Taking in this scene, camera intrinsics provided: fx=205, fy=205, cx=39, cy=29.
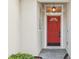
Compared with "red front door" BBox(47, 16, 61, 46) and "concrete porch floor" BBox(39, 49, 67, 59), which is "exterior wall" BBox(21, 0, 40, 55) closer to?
"concrete porch floor" BBox(39, 49, 67, 59)

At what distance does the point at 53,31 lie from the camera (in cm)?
1811

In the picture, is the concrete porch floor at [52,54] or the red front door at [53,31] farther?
the red front door at [53,31]

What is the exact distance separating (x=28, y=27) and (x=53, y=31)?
6.61m

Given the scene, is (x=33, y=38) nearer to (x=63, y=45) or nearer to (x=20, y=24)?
(x=20, y=24)

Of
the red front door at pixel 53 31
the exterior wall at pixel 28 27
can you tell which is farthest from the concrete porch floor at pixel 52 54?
the red front door at pixel 53 31

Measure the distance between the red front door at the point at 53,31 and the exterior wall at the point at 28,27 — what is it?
6080 millimetres

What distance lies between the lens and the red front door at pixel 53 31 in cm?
1781

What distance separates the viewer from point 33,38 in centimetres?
1176

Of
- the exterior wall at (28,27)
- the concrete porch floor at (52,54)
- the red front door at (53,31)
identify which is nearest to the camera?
the exterior wall at (28,27)

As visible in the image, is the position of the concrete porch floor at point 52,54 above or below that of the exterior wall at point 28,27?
below

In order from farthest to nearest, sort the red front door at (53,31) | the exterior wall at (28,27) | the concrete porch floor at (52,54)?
1. the red front door at (53,31)
2. the concrete porch floor at (52,54)
3. the exterior wall at (28,27)

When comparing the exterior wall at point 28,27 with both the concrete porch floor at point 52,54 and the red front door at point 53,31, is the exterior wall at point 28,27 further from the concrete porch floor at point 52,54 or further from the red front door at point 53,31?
the red front door at point 53,31
